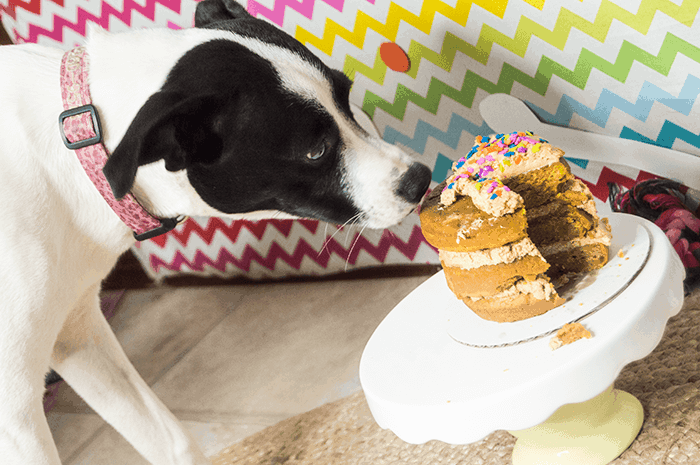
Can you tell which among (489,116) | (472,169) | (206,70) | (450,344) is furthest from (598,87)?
(206,70)

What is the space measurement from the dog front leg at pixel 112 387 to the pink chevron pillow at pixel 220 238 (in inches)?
23.2

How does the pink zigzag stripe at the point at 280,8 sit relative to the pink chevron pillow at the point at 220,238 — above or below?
above

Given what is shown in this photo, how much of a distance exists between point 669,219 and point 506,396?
73 centimetres

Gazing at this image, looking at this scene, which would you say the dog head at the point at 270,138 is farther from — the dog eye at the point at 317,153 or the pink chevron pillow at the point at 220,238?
the pink chevron pillow at the point at 220,238

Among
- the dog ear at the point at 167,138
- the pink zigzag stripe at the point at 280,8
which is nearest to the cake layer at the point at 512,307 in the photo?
the dog ear at the point at 167,138

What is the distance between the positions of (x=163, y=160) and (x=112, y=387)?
1.58 feet

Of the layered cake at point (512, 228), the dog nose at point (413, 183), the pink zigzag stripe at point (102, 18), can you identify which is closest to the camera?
the layered cake at point (512, 228)

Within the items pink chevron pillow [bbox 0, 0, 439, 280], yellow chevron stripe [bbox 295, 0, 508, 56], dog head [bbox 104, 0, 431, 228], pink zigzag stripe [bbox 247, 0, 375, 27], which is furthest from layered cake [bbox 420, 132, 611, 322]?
pink zigzag stripe [bbox 247, 0, 375, 27]

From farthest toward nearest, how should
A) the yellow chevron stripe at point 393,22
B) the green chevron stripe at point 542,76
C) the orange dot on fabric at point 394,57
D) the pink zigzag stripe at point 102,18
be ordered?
the pink zigzag stripe at point 102,18, the orange dot on fabric at point 394,57, the yellow chevron stripe at point 393,22, the green chevron stripe at point 542,76

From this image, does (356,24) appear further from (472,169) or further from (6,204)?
(6,204)

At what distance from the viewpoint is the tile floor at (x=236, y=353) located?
1.45 metres

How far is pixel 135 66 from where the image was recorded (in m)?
0.85

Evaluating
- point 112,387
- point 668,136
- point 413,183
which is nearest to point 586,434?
point 413,183

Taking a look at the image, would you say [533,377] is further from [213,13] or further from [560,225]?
[213,13]
